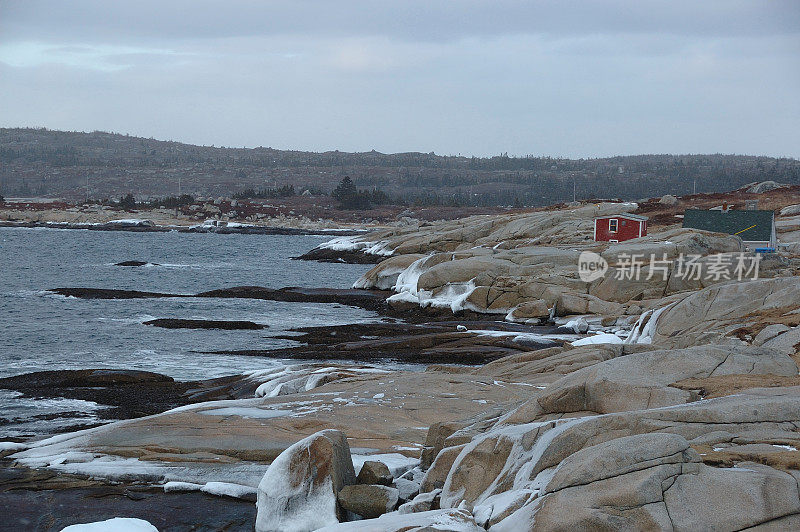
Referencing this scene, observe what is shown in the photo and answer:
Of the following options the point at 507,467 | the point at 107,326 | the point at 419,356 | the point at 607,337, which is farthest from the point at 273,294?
the point at 507,467

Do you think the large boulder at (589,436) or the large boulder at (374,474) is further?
the large boulder at (374,474)

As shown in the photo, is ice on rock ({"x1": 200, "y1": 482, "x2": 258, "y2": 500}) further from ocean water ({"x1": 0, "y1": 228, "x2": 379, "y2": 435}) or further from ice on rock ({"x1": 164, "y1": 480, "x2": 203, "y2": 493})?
ocean water ({"x1": 0, "y1": 228, "x2": 379, "y2": 435})

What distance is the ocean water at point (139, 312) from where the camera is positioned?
1101 inches

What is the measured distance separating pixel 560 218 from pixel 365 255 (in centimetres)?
2328

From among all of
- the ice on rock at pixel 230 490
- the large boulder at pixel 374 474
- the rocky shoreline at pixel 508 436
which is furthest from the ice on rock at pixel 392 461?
the ice on rock at pixel 230 490

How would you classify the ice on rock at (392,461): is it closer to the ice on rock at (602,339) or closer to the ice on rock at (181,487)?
the ice on rock at (181,487)

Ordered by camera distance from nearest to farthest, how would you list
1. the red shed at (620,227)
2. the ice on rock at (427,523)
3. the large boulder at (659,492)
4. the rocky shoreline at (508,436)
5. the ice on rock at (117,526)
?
the large boulder at (659,492)
the rocky shoreline at (508,436)
the ice on rock at (427,523)
the ice on rock at (117,526)
the red shed at (620,227)

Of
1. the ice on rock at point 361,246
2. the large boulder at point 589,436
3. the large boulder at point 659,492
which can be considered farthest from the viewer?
the ice on rock at point 361,246

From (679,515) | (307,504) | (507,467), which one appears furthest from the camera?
(307,504)

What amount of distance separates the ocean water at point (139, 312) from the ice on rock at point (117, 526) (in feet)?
31.5

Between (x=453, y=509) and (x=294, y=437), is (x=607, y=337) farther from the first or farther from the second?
(x=453, y=509)

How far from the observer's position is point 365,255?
83.9 m

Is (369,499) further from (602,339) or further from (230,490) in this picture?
(602,339)

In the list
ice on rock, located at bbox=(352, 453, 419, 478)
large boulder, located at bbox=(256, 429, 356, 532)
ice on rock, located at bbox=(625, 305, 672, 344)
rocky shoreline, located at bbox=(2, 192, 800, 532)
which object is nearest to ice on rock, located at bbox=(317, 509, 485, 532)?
rocky shoreline, located at bbox=(2, 192, 800, 532)
